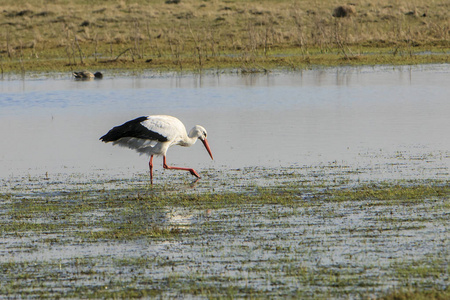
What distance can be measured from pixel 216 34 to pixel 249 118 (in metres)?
20.0

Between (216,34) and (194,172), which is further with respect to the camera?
(216,34)

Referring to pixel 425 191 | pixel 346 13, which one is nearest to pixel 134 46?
pixel 346 13

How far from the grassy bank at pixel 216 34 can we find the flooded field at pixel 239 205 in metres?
10.2

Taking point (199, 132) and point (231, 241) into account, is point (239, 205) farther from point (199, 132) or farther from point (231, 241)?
point (199, 132)

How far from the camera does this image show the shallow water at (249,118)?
43.3 feet

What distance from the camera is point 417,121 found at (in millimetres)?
16891

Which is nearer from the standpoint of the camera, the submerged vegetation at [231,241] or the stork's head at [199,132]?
the submerged vegetation at [231,241]

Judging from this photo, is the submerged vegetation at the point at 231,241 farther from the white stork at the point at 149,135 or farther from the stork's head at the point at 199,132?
the stork's head at the point at 199,132

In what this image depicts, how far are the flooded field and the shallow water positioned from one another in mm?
64

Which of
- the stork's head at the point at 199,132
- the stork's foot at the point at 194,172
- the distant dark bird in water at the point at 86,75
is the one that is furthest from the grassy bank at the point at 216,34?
the stork's foot at the point at 194,172

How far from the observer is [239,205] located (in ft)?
32.0

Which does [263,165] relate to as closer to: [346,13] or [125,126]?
[125,126]

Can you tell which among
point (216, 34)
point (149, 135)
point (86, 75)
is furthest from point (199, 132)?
point (216, 34)

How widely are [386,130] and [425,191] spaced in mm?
5927
